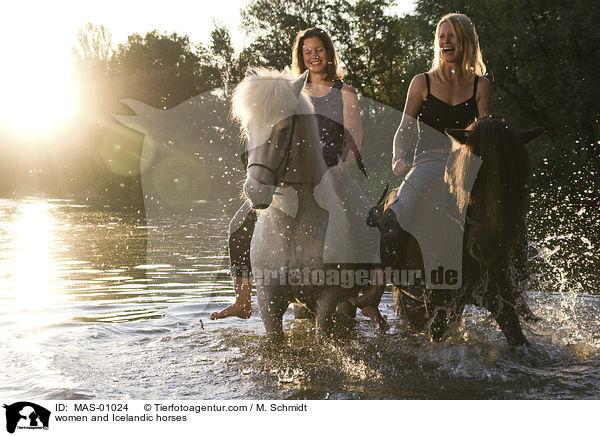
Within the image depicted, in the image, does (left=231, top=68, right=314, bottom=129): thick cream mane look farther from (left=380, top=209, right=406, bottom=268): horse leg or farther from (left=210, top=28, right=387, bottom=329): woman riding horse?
(left=380, top=209, right=406, bottom=268): horse leg

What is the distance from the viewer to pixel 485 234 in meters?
4.53

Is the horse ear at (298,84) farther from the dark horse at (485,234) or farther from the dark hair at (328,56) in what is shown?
the dark hair at (328,56)

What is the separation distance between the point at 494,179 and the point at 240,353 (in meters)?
3.08

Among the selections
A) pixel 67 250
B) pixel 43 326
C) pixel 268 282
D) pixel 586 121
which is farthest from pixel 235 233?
pixel 586 121

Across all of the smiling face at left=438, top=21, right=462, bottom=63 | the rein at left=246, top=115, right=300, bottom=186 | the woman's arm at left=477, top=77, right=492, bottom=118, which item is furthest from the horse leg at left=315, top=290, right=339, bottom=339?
the smiling face at left=438, top=21, right=462, bottom=63

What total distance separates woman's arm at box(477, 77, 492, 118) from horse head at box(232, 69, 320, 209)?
5.41ft

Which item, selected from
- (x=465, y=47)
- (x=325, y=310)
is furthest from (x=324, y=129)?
(x=325, y=310)

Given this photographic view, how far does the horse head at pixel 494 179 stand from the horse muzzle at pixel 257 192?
142 cm

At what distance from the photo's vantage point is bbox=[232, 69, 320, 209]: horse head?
4363mm

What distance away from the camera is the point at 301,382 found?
5105 mm
